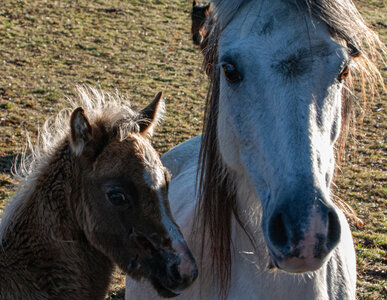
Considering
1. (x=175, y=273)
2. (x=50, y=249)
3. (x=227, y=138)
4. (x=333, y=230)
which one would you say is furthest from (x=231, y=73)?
(x=50, y=249)

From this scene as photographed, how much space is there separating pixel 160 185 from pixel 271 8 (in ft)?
3.97

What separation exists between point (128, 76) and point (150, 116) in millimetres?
8163

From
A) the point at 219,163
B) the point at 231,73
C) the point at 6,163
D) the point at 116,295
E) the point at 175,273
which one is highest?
the point at 231,73

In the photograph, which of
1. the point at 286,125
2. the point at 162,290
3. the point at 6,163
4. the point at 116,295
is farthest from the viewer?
the point at 6,163

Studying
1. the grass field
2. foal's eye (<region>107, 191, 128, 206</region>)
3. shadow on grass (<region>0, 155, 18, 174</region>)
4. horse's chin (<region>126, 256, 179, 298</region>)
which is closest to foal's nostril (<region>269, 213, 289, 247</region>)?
horse's chin (<region>126, 256, 179, 298</region>)

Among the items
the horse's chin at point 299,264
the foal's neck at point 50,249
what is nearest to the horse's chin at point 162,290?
the foal's neck at point 50,249

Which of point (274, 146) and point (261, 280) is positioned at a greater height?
point (274, 146)

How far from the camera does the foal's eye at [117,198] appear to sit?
108 inches

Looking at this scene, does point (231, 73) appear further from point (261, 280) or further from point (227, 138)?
point (261, 280)

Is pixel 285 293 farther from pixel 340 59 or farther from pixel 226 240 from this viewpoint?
pixel 340 59

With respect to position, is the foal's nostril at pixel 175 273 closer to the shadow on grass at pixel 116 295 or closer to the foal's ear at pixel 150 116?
the foal's ear at pixel 150 116

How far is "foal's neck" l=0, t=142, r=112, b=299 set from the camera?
276 cm

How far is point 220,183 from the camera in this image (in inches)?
104

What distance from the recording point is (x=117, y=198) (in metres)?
2.77
